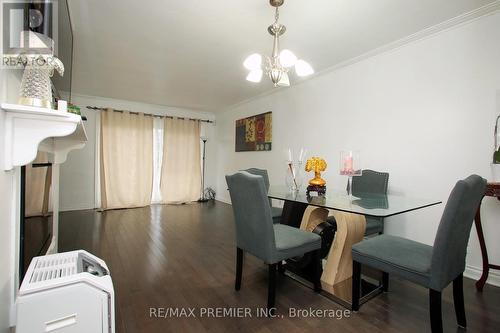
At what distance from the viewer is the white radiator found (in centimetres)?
82

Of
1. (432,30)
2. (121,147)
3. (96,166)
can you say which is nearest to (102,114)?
(121,147)

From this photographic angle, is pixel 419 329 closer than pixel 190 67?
Yes

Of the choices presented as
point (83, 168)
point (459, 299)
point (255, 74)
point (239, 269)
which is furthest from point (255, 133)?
point (459, 299)

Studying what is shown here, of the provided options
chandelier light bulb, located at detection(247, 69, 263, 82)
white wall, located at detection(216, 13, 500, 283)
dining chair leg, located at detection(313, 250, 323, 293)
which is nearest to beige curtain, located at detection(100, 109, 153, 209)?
white wall, located at detection(216, 13, 500, 283)

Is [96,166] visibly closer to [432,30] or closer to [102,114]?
[102,114]

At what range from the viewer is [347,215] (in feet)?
6.50

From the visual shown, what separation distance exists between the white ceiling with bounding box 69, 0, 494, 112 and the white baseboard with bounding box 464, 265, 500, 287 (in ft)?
7.29

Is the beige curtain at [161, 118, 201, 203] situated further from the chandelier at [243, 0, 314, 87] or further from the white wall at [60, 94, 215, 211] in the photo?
the chandelier at [243, 0, 314, 87]

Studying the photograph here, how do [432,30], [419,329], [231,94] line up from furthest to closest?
[231,94] → [432,30] → [419,329]

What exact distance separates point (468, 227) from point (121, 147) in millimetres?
5294

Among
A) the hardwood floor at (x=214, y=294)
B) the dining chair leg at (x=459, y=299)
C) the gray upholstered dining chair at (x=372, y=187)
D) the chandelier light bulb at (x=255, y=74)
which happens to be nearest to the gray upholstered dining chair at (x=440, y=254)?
the dining chair leg at (x=459, y=299)

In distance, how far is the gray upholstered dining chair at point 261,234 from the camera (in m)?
1.53

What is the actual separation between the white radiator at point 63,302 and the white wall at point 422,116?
9.03 feet

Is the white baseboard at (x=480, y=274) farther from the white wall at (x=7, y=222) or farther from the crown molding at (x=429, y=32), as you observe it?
the white wall at (x=7, y=222)
